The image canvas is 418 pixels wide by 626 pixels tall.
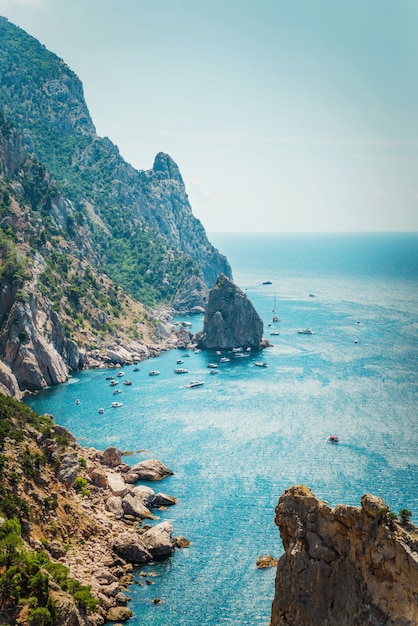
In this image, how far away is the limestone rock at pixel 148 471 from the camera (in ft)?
319

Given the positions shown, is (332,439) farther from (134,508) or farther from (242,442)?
(134,508)

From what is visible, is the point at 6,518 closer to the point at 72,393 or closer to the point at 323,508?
the point at 323,508

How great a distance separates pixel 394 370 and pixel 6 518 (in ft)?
399

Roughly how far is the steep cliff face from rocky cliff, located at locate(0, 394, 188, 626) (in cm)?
2176

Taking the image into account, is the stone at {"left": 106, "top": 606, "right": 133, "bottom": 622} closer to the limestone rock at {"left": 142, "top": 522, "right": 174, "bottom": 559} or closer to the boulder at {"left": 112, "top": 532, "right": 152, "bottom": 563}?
the boulder at {"left": 112, "top": 532, "right": 152, "bottom": 563}

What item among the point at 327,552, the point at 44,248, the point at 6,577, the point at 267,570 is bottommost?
the point at 267,570

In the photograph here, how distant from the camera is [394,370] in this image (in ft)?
537

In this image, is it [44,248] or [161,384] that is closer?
[161,384]

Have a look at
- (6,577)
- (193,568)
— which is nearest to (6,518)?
(6,577)

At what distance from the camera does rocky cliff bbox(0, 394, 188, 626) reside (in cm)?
5556

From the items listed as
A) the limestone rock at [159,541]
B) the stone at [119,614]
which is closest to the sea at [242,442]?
the stone at [119,614]

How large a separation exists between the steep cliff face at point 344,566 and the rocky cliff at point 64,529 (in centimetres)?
2176

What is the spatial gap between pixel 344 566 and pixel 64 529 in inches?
1517

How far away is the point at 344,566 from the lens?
149 feet
